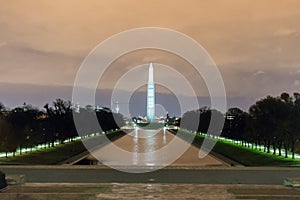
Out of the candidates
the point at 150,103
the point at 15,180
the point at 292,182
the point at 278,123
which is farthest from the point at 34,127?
the point at 150,103

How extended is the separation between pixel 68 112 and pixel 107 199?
168 feet

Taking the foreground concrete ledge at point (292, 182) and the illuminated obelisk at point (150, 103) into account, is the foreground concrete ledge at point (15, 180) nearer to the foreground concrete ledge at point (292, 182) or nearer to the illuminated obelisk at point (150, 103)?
the foreground concrete ledge at point (292, 182)

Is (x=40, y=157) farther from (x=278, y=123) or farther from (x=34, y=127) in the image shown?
(x=278, y=123)

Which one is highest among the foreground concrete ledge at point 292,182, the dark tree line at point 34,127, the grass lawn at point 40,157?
the dark tree line at point 34,127

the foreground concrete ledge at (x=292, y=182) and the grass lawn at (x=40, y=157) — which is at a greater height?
the foreground concrete ledge at (x=292, y=182)

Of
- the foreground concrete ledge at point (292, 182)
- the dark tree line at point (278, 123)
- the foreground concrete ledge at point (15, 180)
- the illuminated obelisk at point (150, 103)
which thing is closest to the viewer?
the foreground concrete ledge at point (15, 180)

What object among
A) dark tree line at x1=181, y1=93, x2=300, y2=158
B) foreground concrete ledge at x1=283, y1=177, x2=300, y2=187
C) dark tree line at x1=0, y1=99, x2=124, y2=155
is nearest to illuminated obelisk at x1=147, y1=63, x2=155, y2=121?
dark tree line at x1=0, y1=99, x2=124, y2=155

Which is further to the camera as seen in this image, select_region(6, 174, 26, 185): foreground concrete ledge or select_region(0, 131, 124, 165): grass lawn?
select_region(0, 131, 124, 165): grass lawn

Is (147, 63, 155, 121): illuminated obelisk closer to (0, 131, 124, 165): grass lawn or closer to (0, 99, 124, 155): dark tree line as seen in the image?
Answer: (0, 99, 124, 155): dark tree line

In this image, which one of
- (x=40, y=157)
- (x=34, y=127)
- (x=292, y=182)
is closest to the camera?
(x=292, y=182)

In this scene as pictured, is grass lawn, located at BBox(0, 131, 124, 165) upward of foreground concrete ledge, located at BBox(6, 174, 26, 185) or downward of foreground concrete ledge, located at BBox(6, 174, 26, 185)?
downward

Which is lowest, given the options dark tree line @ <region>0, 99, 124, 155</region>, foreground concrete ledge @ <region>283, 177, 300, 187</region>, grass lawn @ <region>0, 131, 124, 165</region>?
grass lawn @ <region>0, 131, 124, 165</region>

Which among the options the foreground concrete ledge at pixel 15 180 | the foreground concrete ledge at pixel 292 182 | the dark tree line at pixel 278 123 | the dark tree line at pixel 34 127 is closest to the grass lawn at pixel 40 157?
the dark tree line at pixel 34 127

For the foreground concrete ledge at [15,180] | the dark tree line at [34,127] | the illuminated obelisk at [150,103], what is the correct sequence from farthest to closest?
the illuminated obelisk at [150,103], the dark tree line at [34,127], the foreground concrete ledge at [15,180]
